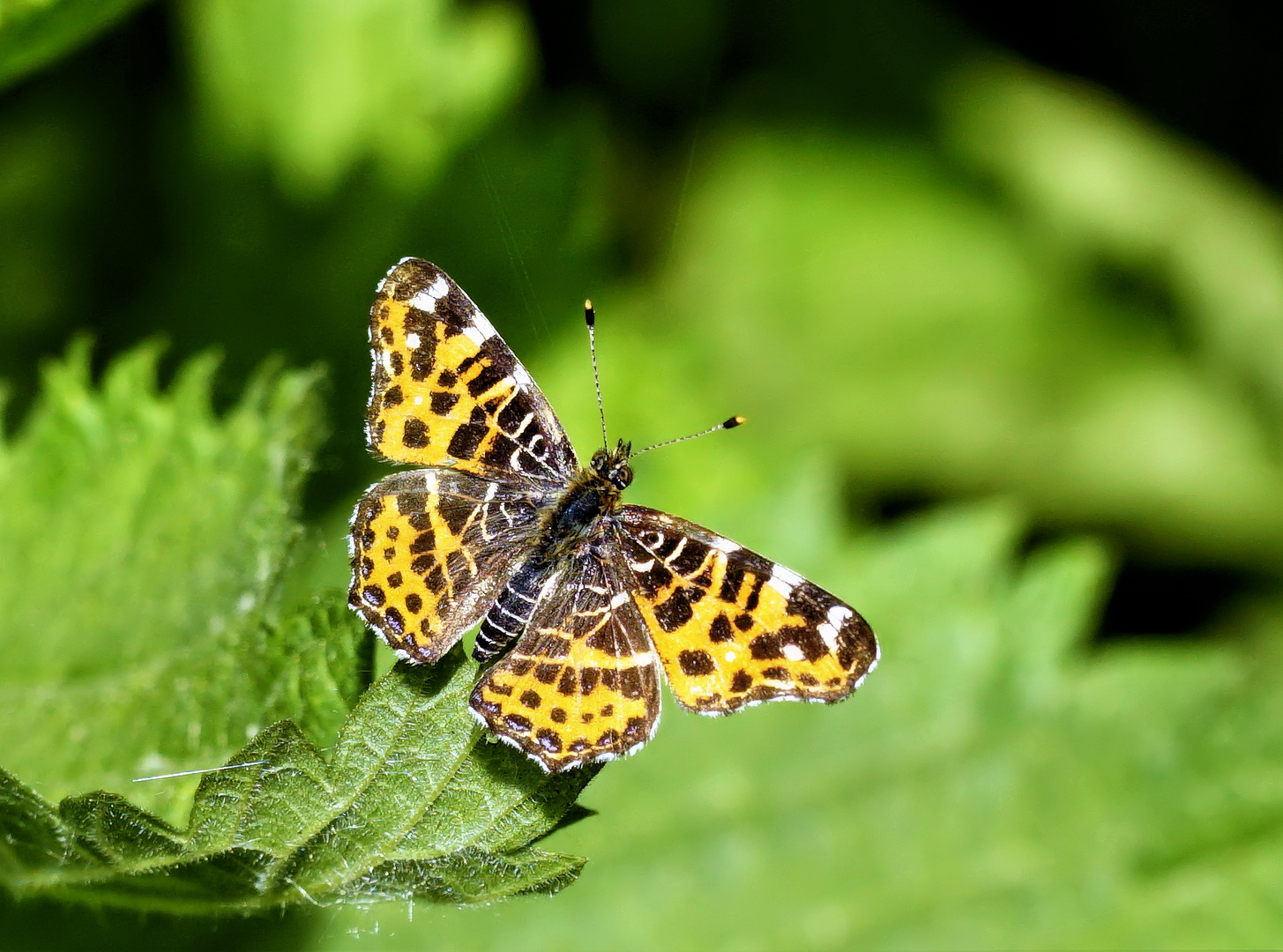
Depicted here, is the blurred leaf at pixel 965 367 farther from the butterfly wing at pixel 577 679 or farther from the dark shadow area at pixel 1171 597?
the butterfly wing at pixel 577 679

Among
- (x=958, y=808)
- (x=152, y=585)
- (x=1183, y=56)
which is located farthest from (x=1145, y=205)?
(x=152, y=585)

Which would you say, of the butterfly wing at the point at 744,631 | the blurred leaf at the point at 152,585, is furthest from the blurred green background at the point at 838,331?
the butterfly wing at the point at 744,631


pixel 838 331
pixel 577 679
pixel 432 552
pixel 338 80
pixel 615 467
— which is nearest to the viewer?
pixel 577 679

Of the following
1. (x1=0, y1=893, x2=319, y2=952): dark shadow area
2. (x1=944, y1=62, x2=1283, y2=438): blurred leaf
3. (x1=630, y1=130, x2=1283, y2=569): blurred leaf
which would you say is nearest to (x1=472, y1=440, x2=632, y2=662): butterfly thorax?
(x1=0, y1=893, x2=319, y2=952): dark shadow area

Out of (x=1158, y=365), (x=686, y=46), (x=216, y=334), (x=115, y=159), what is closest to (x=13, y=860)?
(x=216, y=334)

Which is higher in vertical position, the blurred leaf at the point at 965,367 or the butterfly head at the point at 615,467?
the blurred leaf at the point at 965,367

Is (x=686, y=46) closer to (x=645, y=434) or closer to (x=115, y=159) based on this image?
(x=645, y=434)

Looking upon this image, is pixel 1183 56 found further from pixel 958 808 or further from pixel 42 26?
pixel 42 26
